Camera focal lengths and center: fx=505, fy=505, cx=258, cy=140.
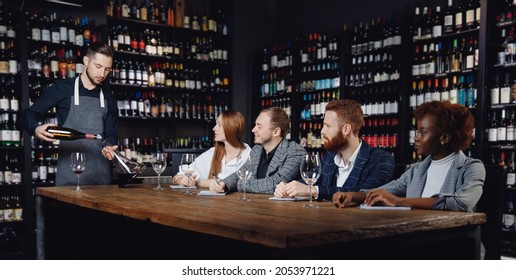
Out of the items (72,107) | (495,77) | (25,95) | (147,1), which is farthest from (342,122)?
(147,1)

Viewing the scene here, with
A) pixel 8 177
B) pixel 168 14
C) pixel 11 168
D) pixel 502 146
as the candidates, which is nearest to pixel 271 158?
pixel 502 146

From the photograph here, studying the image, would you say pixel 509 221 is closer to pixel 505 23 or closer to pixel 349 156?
pixel 505 23

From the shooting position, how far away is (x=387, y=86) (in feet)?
18.0

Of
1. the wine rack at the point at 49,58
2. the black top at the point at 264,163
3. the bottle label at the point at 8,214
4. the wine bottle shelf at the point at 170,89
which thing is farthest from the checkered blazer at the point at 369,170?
the wine bottle shelf at the point at 170,89

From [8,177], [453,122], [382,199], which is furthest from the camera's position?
[8,177]

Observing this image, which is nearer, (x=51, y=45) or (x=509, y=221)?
(x=509, y=221)

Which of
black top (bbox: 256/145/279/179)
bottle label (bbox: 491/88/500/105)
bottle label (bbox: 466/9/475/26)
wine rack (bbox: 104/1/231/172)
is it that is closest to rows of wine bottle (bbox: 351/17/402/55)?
bottle label (bbox: 466/9/475/26)

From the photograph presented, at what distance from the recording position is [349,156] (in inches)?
101

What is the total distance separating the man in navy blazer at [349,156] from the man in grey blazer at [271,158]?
0.26m

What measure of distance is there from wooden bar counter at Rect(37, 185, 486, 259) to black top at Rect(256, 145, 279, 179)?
0.61m

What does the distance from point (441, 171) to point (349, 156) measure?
0.55m

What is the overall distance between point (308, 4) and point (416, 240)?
5.73 metres

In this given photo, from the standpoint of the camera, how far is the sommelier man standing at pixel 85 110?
3.33 m

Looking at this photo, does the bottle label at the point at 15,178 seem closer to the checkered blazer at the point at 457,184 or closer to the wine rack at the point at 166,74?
the wine rack at the point at 166,74
